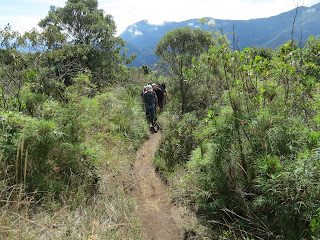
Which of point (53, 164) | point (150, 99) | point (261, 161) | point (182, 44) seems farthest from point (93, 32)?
point (261, 161)

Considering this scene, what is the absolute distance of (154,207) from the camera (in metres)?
4.04

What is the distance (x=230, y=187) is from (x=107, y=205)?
6.56 feet

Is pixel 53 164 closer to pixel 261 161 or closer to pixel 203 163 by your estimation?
pixel 203 163

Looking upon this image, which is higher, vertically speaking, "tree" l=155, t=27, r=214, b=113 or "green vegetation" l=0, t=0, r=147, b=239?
"tree" l=155, t=27, r=214, b=113

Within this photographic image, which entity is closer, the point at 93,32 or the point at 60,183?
the point at 60,183

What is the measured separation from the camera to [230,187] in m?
3.22

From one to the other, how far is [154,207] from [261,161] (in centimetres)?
225

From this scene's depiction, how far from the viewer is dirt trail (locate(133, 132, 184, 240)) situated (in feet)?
11.1

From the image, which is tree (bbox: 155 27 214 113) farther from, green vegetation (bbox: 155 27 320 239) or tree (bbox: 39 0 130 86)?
green vegetation (bbox: 155 27 320 239)

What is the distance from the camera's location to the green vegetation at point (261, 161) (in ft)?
7.62

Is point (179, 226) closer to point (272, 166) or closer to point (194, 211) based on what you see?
point (194, 211)

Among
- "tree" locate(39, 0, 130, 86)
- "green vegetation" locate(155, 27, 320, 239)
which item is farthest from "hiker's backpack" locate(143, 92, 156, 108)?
"tree" locate(39, 0, 130, 86)

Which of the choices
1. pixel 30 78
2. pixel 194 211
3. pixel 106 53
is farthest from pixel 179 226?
pixel 106 53

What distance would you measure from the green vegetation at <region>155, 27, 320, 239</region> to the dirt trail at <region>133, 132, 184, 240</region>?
0.35 metres
